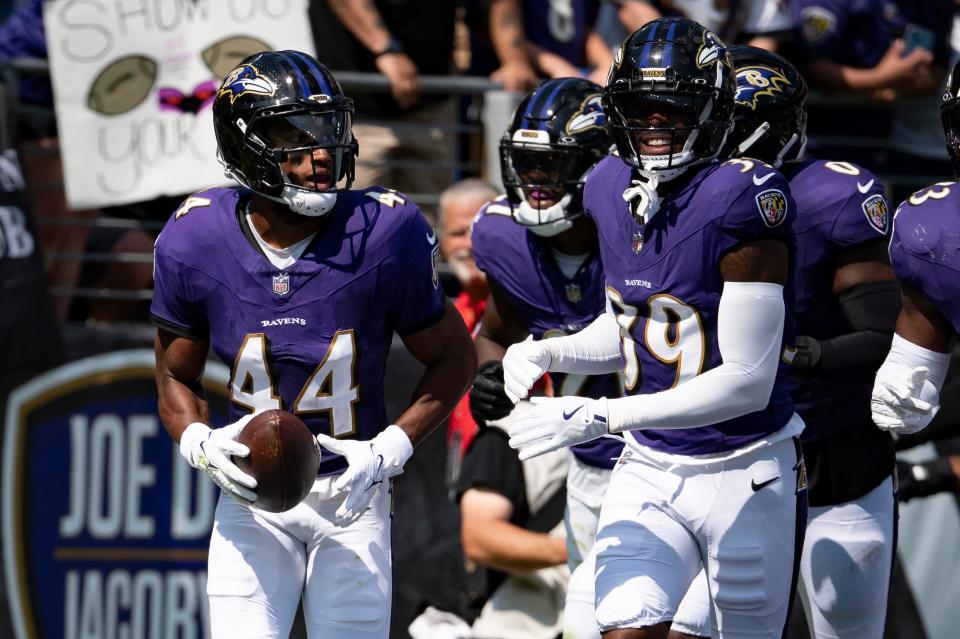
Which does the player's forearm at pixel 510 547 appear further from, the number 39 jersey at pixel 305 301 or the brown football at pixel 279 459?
the brown football at pixel 279 459

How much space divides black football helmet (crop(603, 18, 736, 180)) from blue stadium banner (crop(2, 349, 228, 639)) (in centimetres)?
287

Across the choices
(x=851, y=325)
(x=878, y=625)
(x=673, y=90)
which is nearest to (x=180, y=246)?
(x=673, y=90)

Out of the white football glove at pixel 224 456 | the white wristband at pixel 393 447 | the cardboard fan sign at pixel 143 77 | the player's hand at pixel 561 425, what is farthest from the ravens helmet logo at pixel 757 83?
the cardboard fan sign at pixel 143 77

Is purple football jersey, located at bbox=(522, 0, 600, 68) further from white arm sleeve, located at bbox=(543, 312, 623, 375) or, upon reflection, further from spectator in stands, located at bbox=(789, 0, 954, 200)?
white arm sleeve, located at bbox=(543, 312, 623, 375)

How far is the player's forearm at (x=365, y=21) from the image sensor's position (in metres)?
6.02

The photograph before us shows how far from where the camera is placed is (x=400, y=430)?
12.7 feet

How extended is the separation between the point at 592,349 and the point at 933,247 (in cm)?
92

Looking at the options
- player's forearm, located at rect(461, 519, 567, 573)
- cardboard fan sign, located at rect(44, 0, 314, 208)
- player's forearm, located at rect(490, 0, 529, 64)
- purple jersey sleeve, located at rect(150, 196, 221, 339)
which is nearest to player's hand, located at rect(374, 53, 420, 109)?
cardboard fan sign, located at rect(44, 0, 314, 208)

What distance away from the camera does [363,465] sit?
369cm

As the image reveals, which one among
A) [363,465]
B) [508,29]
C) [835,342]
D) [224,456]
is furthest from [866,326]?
[508,29]

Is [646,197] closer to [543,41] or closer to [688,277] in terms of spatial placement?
[688,277]

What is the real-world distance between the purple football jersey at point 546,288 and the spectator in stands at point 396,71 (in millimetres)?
1369

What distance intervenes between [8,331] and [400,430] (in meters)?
2.82

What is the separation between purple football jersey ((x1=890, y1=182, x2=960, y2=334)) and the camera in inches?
141
